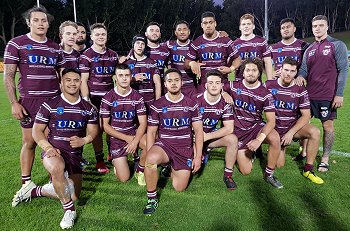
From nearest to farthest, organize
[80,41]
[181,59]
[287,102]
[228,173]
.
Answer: [228,173], [287,102], [80,41], [181,59]

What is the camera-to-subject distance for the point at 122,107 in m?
4.47

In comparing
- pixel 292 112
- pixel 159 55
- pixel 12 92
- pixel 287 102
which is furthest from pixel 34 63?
pixel 292 112

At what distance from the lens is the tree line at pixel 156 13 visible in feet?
117

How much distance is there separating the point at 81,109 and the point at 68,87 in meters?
0.29

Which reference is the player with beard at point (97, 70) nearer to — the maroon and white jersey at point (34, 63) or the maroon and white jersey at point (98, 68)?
the maroon and white jersey at point (98, 68)

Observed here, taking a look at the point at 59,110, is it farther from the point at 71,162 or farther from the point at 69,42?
the point at 69,42

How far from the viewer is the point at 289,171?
4.77 meters

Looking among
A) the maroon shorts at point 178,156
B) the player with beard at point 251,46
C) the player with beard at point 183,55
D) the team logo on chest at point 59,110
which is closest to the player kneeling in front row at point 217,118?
the maroon shorts at point 178,156

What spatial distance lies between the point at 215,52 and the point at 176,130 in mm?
1799

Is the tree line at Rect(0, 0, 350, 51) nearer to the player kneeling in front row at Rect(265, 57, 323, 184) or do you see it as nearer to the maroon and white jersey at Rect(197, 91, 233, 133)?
the maroon and white jersey at Rect(197, 91, 233, 133)

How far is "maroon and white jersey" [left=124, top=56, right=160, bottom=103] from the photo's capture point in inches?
206

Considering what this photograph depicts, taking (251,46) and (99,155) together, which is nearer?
(99,155)

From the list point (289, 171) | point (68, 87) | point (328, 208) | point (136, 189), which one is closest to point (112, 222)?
point (136, 189)

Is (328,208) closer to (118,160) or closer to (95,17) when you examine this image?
(118,160)
